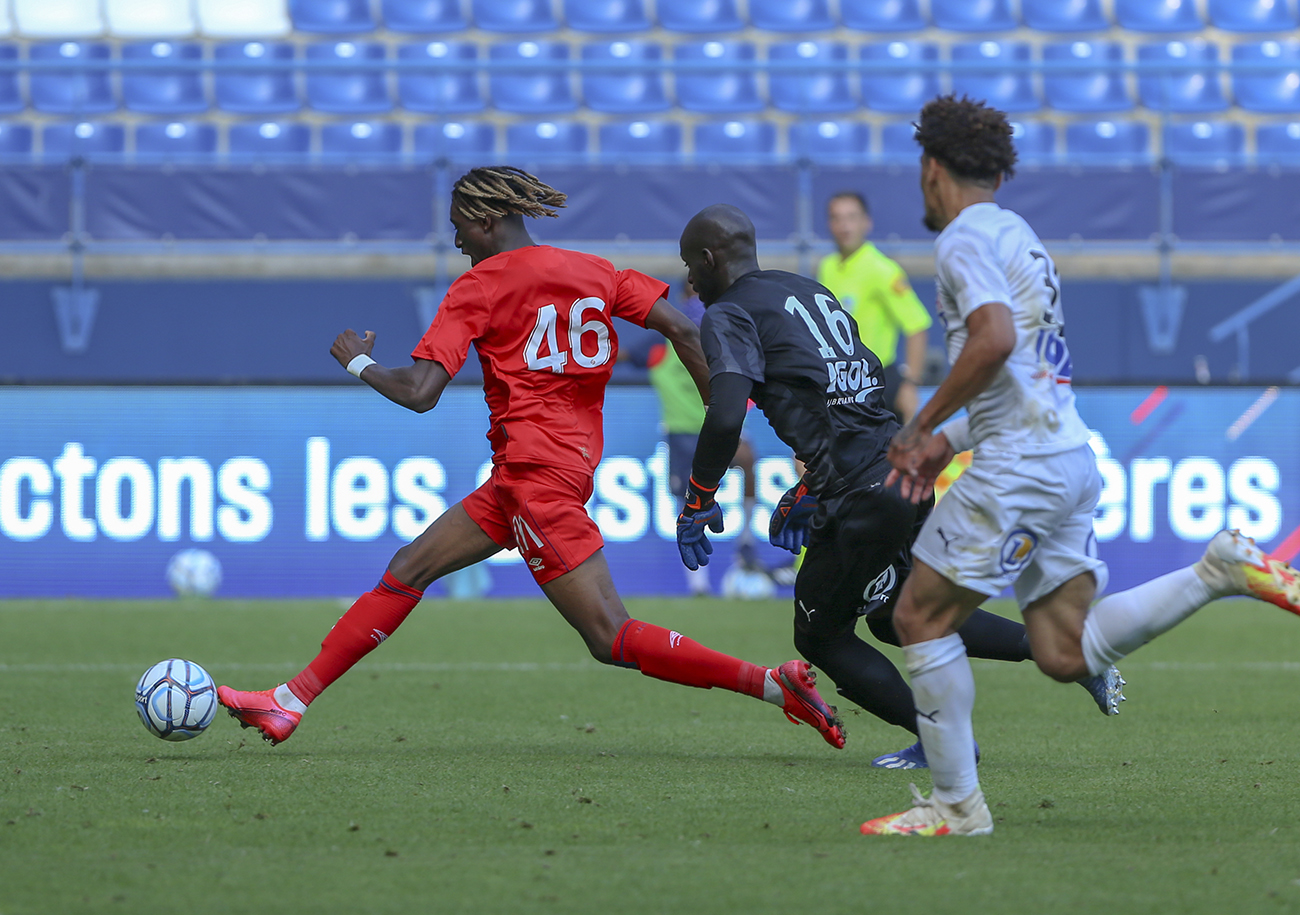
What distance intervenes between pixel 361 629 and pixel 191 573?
5.72 metres

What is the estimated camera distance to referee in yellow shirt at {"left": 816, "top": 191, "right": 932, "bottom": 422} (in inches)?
347

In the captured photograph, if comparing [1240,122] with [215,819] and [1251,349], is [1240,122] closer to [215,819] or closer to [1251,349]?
[1251,349]

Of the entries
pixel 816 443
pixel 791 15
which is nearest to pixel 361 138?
pixel 791 15

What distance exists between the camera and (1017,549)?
3.56 m

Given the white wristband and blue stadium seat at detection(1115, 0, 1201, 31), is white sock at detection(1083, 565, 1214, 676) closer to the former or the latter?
the white wristband

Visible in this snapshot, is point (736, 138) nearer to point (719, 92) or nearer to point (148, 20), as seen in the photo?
point (719, 92)

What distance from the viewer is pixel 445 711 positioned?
609 centimetres

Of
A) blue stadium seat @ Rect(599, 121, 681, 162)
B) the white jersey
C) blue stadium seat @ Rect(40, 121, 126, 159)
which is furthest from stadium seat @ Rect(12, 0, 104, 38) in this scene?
the white jersey

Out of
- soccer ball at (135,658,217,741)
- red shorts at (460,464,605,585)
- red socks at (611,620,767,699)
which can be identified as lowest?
soccer ball at (135,658,217,741)

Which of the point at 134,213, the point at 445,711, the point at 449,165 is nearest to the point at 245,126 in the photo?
the point at 134,213

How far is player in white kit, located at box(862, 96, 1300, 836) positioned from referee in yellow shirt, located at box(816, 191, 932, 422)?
5105 millimetres

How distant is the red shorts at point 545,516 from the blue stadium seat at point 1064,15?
43.8 feet

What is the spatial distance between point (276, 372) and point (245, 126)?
110 inches

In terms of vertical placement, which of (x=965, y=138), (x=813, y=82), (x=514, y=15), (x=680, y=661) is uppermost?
(x=514, y=15)
